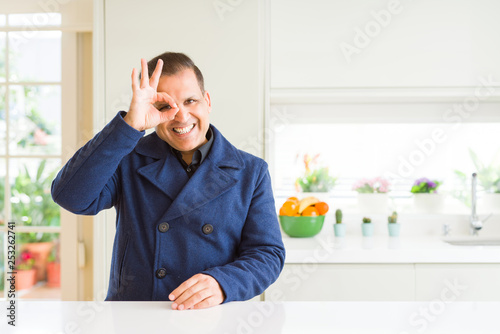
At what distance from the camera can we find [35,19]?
2289 millimetres

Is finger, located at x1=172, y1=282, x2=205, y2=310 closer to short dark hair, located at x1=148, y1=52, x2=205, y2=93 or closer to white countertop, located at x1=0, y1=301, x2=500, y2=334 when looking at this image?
white countertop, located at x1=0, y1=301, x2=500, y2=334

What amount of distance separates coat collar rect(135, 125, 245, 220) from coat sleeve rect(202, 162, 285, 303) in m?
0.08

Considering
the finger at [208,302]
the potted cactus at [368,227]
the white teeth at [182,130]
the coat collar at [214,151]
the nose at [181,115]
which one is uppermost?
the nose at [181,115]

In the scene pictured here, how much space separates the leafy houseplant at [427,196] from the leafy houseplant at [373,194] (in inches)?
6.1

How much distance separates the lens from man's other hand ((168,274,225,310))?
2.93 feet

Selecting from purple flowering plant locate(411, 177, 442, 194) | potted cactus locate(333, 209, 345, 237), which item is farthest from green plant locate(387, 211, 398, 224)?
purple flowering plant locate(411, 177, 442, 194)

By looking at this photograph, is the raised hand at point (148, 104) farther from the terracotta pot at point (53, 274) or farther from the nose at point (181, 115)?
the terracotta pot at point (53, 274)

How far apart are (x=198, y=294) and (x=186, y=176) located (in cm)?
34

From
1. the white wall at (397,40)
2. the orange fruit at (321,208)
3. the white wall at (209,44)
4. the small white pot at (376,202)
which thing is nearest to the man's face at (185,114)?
the white wall at (209,44)

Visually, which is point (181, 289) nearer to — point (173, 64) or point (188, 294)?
point (188, 294)

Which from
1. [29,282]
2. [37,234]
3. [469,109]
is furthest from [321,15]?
[29,282]

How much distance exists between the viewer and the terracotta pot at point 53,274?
2.44 m

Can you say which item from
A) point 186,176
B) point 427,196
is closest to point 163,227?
point 186,176

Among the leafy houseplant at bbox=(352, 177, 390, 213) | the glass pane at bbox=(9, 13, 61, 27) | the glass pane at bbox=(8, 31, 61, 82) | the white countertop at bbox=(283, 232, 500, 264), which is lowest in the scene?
the white countertop at bbox=(283, 232, 500, 264)
